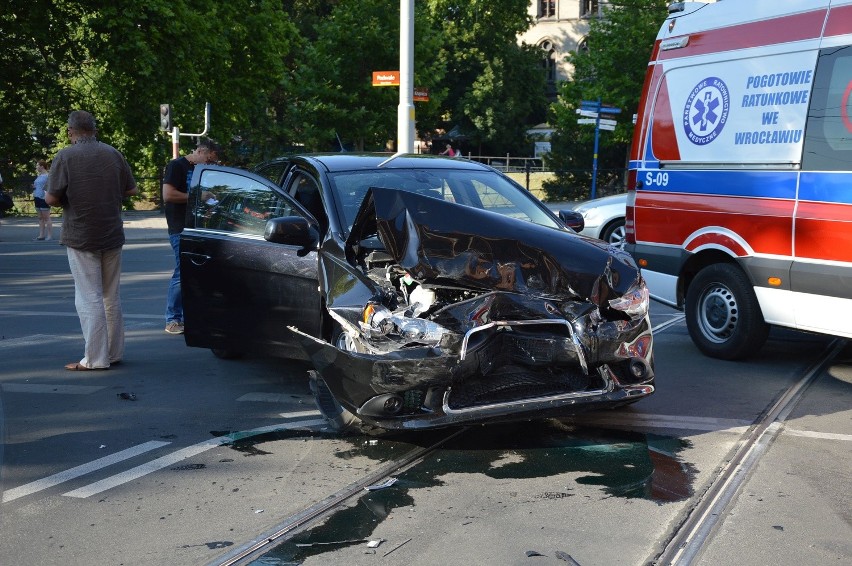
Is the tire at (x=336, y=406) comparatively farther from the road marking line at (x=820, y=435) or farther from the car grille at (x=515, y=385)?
the road marking line at (x=820, y=435)

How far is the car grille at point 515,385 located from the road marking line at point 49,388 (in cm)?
326

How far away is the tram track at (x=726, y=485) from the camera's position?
13.4 ft

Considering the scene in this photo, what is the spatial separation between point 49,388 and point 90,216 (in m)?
1.37

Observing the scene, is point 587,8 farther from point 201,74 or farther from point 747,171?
point 747,171

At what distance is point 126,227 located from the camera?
89.2 feet

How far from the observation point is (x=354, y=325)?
5535mm

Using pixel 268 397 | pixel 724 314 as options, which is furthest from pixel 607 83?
pixel 268 397

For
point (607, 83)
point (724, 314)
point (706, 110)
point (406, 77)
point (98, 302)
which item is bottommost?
point (724, 314)

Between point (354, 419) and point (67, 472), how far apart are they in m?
1.57

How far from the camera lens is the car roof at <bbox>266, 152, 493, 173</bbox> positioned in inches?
286

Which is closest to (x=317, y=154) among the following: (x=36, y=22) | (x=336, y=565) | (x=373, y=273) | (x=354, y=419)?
(x=373, y=273)

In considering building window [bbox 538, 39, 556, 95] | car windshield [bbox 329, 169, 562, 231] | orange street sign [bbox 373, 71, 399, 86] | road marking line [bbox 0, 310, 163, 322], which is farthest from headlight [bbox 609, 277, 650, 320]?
building window [bbox 538, 39, 556, 95]

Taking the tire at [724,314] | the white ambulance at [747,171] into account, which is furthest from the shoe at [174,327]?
the tire at [724,314]

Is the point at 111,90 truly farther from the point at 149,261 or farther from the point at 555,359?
the point at 555,359
